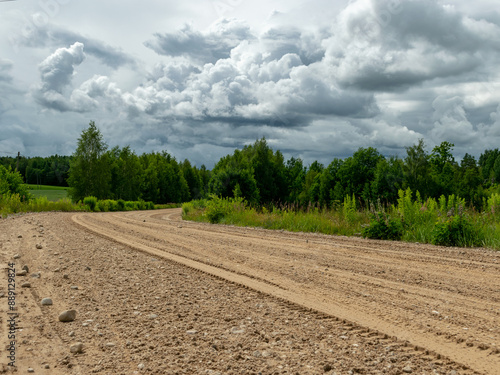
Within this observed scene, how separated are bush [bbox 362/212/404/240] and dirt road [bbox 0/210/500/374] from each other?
2.72 metres

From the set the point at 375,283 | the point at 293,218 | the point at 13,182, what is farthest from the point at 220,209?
the point at 13,182

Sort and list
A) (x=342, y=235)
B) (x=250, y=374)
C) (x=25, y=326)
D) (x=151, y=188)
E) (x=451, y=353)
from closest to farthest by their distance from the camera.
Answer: (x=250, y=374) < (x=451, y=353) < (x=25, y=326) < (x=342, y=235) < (x=151, y=188)

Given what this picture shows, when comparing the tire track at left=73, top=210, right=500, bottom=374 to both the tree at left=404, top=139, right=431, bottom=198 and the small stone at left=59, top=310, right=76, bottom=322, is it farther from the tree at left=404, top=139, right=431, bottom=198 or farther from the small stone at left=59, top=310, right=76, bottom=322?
the tree at left=404, top=139, right=431, bottom=198

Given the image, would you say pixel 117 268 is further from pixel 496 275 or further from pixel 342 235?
pixel 342 235

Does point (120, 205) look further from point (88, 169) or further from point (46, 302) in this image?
point (46, 302)

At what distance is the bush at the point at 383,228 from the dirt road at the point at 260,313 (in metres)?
2.72

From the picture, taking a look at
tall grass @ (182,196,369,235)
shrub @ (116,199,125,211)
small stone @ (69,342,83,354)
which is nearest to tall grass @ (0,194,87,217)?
shrub @ (116,199,125,211)

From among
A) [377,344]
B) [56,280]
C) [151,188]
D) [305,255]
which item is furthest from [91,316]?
[151,188]

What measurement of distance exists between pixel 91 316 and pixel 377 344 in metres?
3.13

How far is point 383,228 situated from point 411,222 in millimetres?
982

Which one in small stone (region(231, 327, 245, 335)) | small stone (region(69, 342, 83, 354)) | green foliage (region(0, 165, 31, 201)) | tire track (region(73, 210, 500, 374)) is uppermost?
green foliage (region(0, 165, 31, 201))

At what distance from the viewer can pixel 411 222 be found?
11836 millimetres

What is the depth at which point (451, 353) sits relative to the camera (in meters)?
3.53

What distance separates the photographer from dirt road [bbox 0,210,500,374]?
340cm
